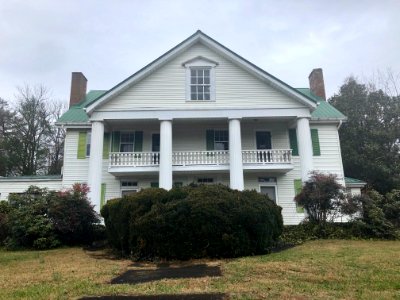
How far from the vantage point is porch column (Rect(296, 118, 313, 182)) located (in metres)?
19.3

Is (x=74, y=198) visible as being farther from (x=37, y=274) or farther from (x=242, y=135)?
(x=242, y=135)

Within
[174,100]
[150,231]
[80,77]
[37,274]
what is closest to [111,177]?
[174,100]

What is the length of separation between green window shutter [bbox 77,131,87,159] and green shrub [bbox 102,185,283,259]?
454 inches

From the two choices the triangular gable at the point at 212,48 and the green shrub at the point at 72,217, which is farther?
the triangular gable at the point at 212,48

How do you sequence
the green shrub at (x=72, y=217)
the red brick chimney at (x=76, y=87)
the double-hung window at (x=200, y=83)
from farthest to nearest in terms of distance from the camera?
1. the red brick chimney at (x=76, y=87)
2. the double-hung window at (x=200, y=83)
3. the green shrub at (x=72, y=217)

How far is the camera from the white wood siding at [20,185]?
21.8 m

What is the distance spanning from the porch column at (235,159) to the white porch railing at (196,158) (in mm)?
1184

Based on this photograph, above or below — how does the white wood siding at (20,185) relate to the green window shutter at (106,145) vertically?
below

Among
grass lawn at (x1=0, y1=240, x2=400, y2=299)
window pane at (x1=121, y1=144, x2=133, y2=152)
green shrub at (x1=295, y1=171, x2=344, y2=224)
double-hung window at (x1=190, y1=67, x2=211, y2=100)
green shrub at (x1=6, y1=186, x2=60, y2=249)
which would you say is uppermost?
double-hung window at (x1=190, y1=67, x2=211, y2=100)

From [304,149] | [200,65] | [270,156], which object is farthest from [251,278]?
[200,65]

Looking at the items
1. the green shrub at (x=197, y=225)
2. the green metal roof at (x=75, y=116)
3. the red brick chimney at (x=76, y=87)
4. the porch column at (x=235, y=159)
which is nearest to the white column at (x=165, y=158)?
the porch column at (x=235, y=159)

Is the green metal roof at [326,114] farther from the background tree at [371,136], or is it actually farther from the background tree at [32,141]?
the background tree at [32,141]

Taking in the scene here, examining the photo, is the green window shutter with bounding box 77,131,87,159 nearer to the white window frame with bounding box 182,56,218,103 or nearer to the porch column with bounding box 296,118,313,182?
the white window frame with bounding box 182,56,218,103

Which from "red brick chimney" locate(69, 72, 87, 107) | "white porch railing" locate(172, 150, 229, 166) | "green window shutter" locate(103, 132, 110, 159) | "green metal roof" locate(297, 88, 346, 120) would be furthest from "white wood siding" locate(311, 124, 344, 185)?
"red brick chimney" locate(69, 72, 87, 107)
